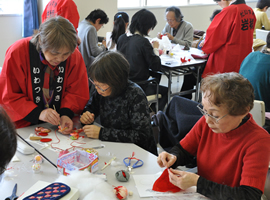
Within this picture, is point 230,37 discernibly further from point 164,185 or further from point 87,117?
point 164,185

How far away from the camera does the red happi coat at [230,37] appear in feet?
11.4

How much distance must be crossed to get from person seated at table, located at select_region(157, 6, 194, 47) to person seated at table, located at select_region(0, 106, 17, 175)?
4073 millimetres

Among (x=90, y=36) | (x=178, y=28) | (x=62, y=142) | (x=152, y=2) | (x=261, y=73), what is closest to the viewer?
(x=62, y=142)

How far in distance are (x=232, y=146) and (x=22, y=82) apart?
130 cm

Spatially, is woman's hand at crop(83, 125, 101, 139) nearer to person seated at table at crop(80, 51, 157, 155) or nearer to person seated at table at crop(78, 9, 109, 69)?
person seated at table at crop(80, 51, 157, 155)

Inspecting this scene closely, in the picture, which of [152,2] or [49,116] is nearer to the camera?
[49,116]

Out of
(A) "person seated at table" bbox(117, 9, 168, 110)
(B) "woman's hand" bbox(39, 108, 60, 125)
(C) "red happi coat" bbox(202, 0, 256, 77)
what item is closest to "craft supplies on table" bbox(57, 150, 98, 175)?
→ (B) "woman's hand" bbox(39, 108, 60, 125)

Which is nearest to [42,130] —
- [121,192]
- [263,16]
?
[121,192]

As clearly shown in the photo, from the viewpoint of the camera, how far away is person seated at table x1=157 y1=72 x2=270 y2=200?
1.17 m

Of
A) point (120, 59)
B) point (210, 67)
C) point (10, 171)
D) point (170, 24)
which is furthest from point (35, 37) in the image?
point (170, 24)

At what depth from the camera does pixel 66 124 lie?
1811 mm

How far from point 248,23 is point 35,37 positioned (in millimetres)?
2838

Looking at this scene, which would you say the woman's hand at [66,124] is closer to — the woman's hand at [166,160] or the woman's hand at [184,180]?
the woman's hand at [166,160]

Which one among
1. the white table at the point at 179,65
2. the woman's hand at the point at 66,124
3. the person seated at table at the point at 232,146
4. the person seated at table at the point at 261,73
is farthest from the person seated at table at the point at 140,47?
the person seated at table at the point at 232,146
